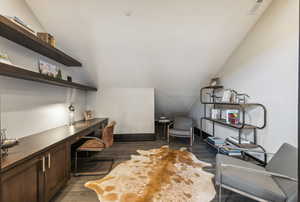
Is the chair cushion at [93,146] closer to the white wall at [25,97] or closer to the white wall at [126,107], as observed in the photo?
the white wall at [25,97]

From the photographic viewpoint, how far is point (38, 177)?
4.66 ft

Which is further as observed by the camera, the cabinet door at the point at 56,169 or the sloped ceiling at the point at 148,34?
the sloped ceiling at the point at 148,34

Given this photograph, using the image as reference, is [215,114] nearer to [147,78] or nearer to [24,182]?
[147,78]

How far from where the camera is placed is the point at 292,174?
1477 millimetres

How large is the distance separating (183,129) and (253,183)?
2.78 m

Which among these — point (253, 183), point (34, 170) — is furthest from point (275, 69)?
point (34, 170)

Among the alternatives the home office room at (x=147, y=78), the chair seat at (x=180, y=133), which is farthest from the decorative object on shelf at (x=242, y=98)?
the chair seat at (x=180, y=133)

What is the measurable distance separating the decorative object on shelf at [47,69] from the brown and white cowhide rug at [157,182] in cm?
194

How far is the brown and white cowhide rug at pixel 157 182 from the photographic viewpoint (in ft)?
5.76

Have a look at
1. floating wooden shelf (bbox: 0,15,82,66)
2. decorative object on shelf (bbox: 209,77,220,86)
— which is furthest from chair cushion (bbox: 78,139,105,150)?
decorative object on shelf (bbox: 209,77,220,86)

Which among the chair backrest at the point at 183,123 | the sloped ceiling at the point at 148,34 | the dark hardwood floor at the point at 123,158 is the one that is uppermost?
the sloped ceiling at the point at 148,34

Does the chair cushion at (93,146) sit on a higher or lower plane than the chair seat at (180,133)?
higher

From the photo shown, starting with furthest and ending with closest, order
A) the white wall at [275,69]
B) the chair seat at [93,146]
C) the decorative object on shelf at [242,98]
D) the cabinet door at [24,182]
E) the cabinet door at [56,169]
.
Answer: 1. the decorative object on shelf at [242,98]
2. the chair seat at [93,146]
3. the white wall at [275,69]
4. the cabinet door at [56,169]
5. the cabinet door at [24,182]

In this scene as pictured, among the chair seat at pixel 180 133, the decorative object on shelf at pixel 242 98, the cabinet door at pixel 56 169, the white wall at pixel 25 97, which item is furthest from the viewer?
the chair seat at pixel 180 133
